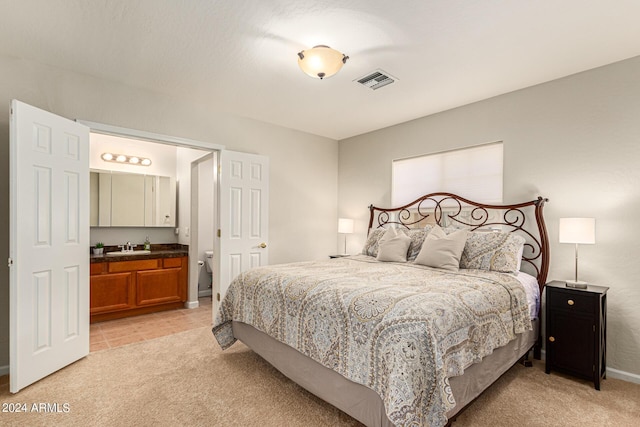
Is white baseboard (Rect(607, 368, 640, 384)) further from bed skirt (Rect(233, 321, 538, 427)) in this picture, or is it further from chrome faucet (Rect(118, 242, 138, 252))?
chrome faucet (Rect(118, 242, 138, 252))

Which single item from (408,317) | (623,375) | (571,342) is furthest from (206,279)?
(623,375)

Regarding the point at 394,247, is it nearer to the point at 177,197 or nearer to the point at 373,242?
the point at 373,242

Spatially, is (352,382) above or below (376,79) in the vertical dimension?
below

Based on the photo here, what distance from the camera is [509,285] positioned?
7.95ft

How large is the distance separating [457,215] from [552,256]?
1028 mm

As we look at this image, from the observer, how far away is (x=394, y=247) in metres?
3.45

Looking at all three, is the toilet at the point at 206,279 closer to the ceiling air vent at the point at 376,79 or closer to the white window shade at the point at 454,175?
the white window shade at the point at 454,175

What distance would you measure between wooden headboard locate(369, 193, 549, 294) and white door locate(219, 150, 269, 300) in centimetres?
160

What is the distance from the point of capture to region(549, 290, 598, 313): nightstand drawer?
2416 millimetres

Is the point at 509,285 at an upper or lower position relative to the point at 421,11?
lower

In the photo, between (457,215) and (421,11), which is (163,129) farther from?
(457,215)

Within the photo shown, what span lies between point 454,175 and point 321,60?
2.30 meters

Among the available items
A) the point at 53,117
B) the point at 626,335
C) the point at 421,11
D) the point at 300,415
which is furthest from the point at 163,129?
the point at 626,335

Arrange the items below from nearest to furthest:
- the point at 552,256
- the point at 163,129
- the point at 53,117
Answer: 1. the point at 53,117
2. the point at 552,256
3. the point at 163,129
